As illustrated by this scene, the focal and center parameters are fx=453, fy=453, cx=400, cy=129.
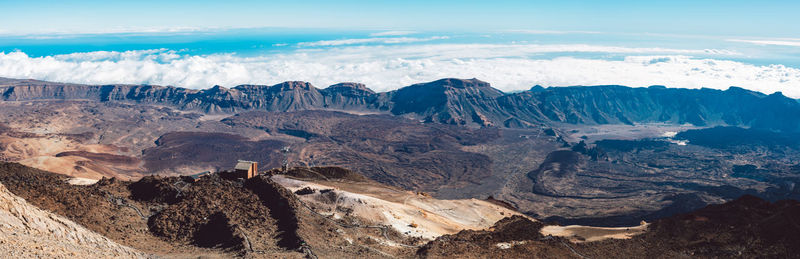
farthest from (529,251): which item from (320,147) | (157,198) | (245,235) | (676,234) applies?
(320,147)

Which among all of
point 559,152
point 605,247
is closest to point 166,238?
point 605,247

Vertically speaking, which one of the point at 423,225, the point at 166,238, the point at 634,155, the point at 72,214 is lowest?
the point at 634,155

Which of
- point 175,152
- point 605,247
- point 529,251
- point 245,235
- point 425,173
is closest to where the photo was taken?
point 245,235

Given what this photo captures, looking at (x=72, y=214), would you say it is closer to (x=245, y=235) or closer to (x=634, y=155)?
(x=245, y=235)

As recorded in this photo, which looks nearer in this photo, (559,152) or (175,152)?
(175,152)

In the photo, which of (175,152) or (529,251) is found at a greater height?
(529,251)

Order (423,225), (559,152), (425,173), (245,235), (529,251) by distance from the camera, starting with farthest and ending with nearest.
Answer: (559,152) < (425,173) < (423,225) < (529,251) < (245,235)
